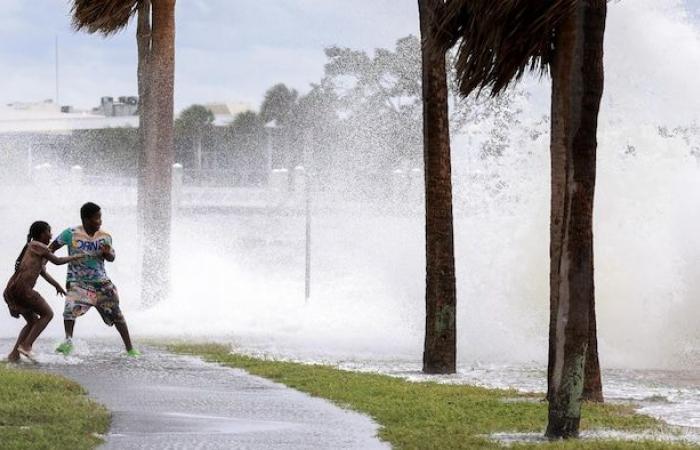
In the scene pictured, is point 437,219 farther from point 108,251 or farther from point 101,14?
point 101,14

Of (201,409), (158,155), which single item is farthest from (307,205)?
(201,409)

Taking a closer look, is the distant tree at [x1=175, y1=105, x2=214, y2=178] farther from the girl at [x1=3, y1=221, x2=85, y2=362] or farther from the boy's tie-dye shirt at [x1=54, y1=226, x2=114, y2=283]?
the girl at [x1=3, y1=221, x2=85, y2=362]

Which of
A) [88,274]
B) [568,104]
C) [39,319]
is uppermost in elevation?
[568,104]

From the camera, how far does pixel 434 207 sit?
1827 centimetres

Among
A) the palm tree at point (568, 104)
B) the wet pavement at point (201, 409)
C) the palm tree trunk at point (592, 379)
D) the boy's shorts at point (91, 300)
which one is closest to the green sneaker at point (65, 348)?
the wet pavement at point (201, 409)

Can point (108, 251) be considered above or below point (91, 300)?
above

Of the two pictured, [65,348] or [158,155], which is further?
[158,155]

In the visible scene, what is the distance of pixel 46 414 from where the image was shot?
12.3 meters

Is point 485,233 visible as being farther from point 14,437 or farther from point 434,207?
point 14,437

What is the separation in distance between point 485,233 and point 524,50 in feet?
57.1

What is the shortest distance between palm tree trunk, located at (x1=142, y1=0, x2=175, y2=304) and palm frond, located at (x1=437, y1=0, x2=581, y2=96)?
14457mm

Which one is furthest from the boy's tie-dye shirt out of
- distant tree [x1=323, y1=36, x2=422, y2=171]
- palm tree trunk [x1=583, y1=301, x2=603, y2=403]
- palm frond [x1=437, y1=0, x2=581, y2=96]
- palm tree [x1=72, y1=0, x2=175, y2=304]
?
distant tree [x1=323, y1=36, x2=422, y2=171]

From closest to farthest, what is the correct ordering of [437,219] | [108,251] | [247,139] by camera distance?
1. [108,251]
2. [437,219]
3. [247,139]

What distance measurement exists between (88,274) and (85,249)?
398 millimetres
